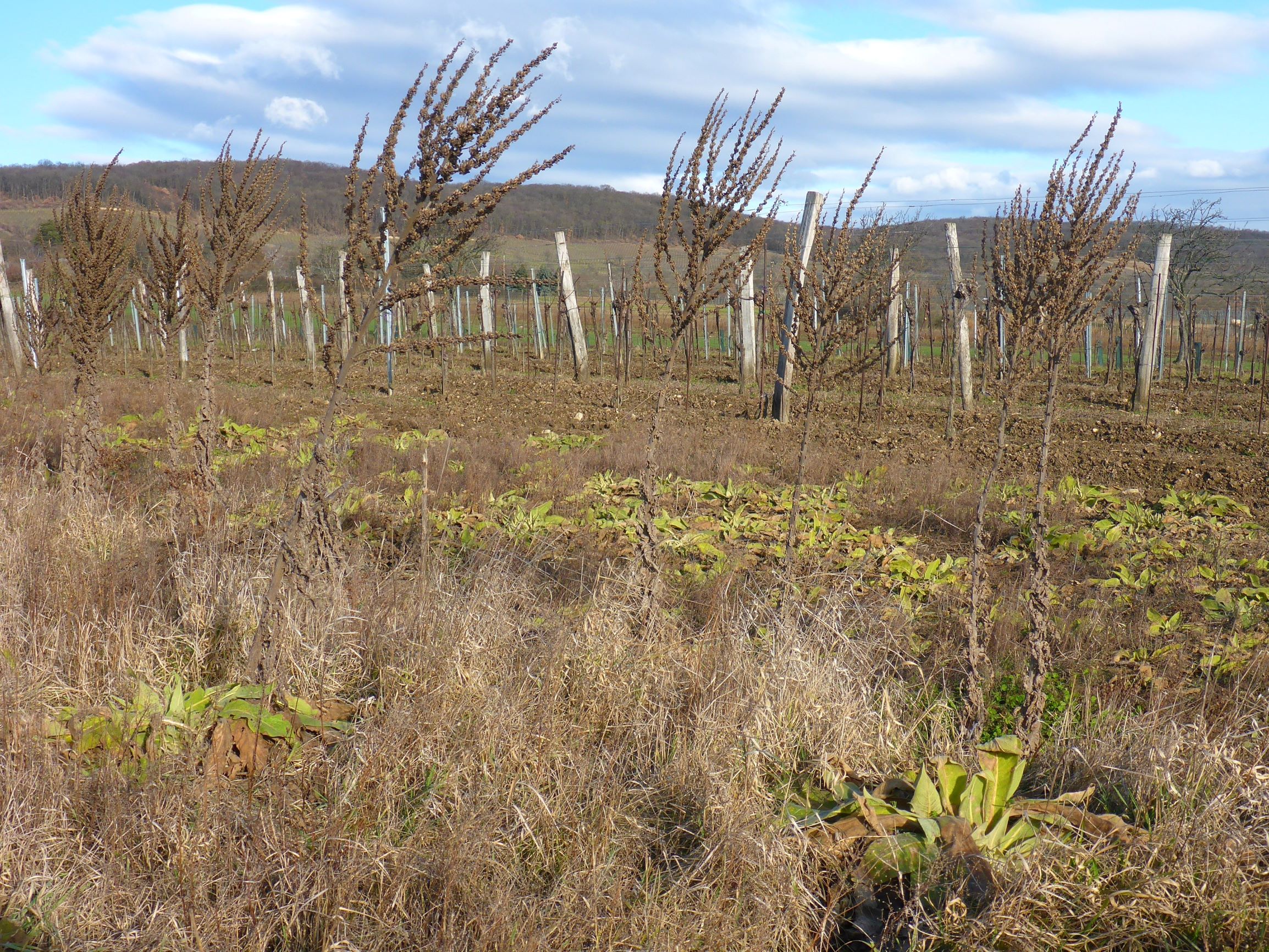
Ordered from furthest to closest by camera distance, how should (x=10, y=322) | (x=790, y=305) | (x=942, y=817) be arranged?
1. (x=10, y=322)
2. (x=790, y=305)
3. (x=942, y=817)

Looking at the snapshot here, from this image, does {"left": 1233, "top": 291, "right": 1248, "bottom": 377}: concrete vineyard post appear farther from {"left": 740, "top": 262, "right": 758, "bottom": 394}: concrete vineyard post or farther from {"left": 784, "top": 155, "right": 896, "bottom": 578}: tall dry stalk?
{"left": 784, "top": 155, "right": 896, "bottom": 578}: tall dry stalk

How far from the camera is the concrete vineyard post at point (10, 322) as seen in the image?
2000 cm

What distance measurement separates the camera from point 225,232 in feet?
22.4

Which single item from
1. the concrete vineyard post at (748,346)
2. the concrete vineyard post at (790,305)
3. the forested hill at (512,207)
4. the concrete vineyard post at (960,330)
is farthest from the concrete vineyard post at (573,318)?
the forested hill at (512,207)

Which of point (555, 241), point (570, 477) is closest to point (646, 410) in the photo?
point (570, 477)

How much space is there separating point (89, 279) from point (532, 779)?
6.39 metres

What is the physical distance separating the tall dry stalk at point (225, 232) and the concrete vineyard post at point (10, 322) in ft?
50.9

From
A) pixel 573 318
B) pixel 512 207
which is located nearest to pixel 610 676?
pixel 573 318

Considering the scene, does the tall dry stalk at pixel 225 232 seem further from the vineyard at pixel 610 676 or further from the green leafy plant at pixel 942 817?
the green leafy plant at pixel 942 817

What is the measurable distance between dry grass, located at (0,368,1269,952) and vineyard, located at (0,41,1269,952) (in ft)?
0.06

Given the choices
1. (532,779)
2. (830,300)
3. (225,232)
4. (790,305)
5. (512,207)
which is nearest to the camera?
(532,779)

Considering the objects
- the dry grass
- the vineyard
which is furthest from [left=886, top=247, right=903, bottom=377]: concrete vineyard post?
the dry grass

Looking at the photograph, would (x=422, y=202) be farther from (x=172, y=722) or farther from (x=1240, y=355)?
(x=1240, y=355)

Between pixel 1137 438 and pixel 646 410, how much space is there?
652 centimetres
